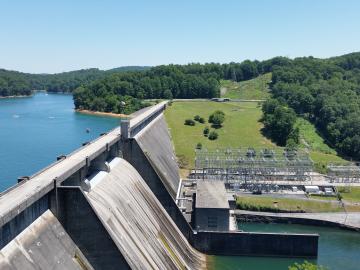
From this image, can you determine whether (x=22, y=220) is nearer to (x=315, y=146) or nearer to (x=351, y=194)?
(x=351, y=194)

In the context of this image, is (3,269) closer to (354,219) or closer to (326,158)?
(354,219)

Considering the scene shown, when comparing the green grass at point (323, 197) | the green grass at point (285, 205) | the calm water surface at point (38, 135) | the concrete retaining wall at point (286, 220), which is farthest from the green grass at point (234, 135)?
→ the concrete retaining wall at point (286, 220)

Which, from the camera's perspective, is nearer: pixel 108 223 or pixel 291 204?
pixel 108 223

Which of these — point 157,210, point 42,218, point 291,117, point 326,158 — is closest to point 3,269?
point 42,218

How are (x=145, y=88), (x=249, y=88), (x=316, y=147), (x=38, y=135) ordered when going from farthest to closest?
1. (x=249, y=88)
2. (x=145, y=88)
3. (x=38, y=135)
4. (x=316, y=147)

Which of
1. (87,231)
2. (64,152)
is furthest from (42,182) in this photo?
(64,152)

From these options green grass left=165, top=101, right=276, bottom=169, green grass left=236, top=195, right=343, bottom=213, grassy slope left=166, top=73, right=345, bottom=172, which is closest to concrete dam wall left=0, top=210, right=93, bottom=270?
green grass left=236, top=195, right=343, bottom=213
